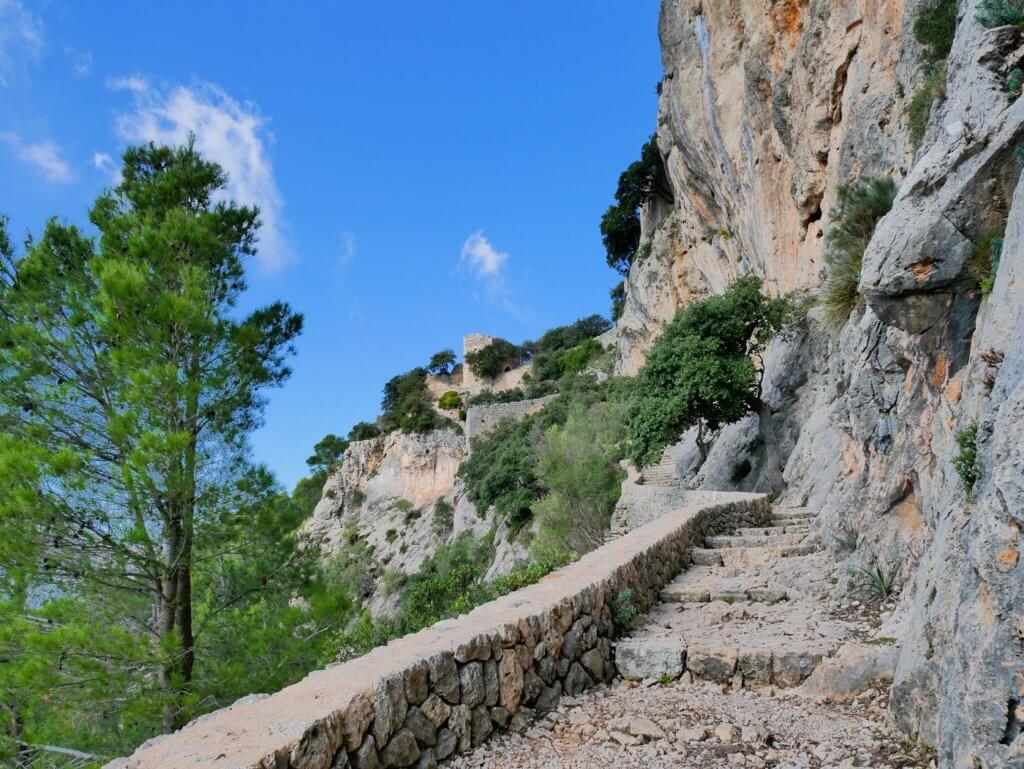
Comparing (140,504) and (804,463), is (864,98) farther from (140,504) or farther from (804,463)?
(140,504)

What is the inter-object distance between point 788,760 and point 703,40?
19.2m

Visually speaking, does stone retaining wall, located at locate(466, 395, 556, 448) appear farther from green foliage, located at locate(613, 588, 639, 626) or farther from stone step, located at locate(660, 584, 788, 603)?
green foliage, located at locate(613, 588, 639, 626)

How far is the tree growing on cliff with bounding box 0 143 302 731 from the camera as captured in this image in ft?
18.5

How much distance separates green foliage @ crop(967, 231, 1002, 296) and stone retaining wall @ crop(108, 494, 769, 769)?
10.6 feet

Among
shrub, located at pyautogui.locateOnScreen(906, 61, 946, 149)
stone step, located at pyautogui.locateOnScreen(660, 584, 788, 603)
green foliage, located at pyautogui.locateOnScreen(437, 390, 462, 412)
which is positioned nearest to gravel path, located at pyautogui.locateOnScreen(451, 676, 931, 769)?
stone step, located at pyautogui.locateOnScreen(660, 584, 788, 603)

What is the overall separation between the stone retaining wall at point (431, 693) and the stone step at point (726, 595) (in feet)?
2.72

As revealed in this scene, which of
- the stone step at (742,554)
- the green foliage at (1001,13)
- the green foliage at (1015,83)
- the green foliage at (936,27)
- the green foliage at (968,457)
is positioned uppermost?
the green foliage at (936,27)

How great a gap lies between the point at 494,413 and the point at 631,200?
16592 millimetres

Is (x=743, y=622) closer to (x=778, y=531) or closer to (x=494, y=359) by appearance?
(x=778, y=531)

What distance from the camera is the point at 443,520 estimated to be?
119 ft

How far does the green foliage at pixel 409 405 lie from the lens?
150 feet

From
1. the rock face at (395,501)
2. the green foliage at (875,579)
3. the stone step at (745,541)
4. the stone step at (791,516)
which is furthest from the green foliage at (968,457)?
the rock face at (395,501)

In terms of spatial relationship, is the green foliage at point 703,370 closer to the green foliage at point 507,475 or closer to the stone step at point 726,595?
the stone step at point 726,595

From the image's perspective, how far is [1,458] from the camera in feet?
16.9
